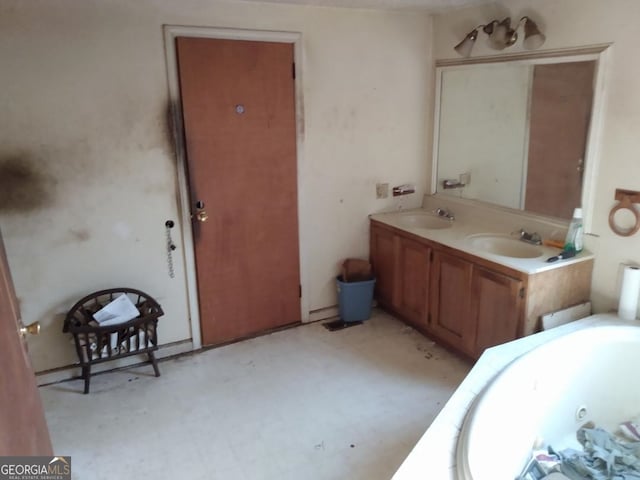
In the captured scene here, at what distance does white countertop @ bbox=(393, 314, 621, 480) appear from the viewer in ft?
4.96

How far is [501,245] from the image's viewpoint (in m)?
3.02

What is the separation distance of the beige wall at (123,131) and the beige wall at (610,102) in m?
1.09

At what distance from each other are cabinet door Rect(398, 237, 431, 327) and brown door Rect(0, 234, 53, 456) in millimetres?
2292

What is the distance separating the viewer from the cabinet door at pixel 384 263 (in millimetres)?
3426

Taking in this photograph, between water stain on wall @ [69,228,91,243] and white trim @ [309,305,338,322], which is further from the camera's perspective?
white trim @ [309,305,338,322]

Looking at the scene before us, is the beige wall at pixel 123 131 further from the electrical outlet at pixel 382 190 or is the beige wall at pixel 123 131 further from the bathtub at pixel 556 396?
the bathtub at pixel 556 396

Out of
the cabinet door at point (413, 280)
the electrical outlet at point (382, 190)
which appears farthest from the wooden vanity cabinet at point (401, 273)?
the electrical outlet at point (382, 190)

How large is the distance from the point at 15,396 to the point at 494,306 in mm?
2238

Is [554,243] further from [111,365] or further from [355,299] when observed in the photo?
[111,365]

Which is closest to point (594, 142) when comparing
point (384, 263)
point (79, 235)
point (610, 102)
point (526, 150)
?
point (610, 102)

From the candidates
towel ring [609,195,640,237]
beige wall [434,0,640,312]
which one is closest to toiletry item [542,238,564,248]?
beige wall [434,0,640,312]

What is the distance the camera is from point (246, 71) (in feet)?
9.65

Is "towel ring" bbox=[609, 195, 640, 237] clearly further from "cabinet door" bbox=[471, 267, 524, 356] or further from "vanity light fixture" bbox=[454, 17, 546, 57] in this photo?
"vanity light fixture" bbox=[454, 17, 546, 57]

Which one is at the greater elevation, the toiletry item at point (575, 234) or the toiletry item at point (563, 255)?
the toiletry item at point (575, 234)
